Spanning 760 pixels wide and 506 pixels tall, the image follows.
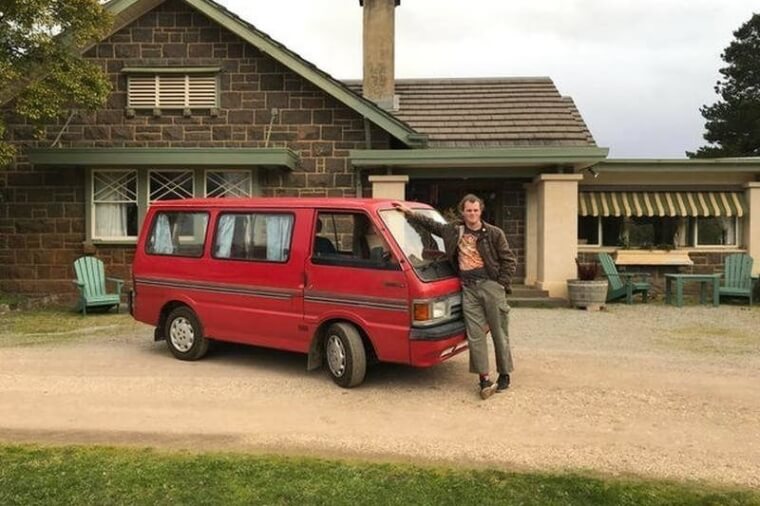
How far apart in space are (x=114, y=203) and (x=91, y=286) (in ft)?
7.78

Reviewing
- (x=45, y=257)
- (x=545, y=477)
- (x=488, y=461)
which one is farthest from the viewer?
(x=45, y=257)

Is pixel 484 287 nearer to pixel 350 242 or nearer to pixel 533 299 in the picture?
pixel 350 242

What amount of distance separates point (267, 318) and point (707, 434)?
14.0 feet

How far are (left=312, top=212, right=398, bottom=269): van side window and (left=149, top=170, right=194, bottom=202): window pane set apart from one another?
740cm

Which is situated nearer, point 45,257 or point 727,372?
point 727,372

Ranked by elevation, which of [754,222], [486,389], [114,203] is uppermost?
[114,203]

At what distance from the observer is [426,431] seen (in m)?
5.12

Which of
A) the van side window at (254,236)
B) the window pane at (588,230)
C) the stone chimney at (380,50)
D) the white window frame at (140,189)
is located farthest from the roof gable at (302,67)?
the van side window at (254,236)

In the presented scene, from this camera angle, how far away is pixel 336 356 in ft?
21.3

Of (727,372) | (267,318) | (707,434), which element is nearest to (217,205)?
(267,318)

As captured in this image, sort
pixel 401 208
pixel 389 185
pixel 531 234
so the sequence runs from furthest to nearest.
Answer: pixel 531 234 → pixel 389 185 → pixel 401 208

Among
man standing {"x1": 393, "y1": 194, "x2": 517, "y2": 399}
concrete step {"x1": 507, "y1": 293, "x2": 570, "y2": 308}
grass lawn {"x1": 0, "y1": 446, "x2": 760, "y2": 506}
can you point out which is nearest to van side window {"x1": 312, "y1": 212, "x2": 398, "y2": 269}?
man standing {"x1": 393, "y1": 194, "x2": 517, "y2": 399}

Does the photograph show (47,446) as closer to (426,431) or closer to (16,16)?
(426,431)

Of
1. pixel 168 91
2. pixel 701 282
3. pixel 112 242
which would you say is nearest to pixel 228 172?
pixel 168 91
